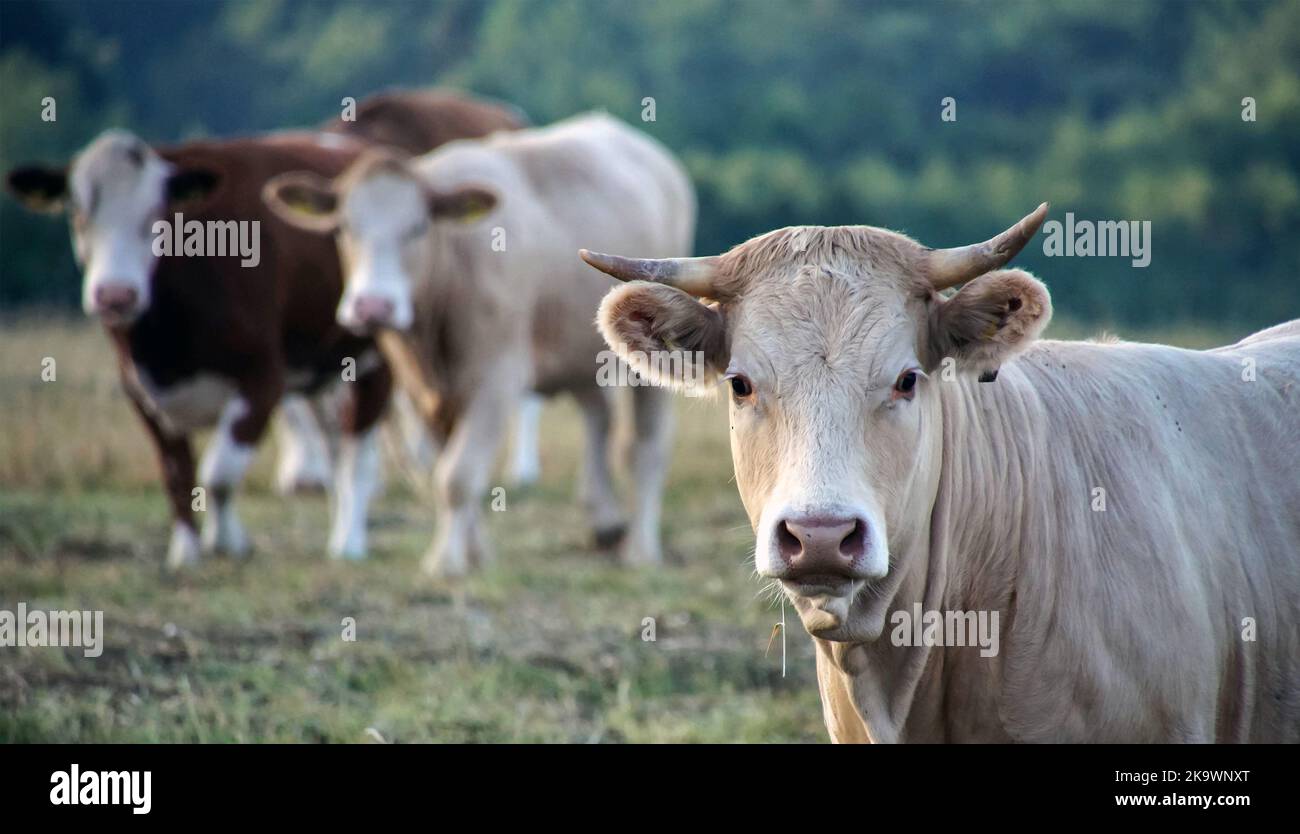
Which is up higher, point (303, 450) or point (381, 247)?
point (381, 247)

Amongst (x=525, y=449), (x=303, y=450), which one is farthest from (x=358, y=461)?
(x=525, y=449)

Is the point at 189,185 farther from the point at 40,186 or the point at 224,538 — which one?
the point at 224,538

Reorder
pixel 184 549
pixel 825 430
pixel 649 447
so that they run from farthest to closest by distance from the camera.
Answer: pixel 649 447, pixel 184 549, pixel 825 430

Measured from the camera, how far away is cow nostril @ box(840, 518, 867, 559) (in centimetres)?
346

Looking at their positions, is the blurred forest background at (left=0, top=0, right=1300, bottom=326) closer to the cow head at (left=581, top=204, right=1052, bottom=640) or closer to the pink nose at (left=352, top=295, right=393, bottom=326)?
the pink nose at (left=352, top=295, right=393, bottom=326)

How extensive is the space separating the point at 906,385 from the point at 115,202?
636 cm

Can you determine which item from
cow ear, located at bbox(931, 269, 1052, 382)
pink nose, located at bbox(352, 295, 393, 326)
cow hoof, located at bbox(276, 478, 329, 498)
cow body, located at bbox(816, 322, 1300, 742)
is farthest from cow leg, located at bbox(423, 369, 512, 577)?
cow ear, located at bbox(931, 269, 1052, 382)

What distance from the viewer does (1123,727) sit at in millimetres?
Answer: 3764

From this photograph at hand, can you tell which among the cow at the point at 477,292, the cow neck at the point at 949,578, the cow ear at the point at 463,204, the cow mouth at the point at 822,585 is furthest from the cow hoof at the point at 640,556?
the cow mouth at the point at 822,585

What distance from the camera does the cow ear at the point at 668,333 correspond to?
13.1 ft

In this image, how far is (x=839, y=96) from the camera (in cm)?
3256

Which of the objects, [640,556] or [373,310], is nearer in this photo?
[373,310]

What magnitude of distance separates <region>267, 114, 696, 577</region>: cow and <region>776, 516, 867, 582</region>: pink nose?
5296 millimetres
